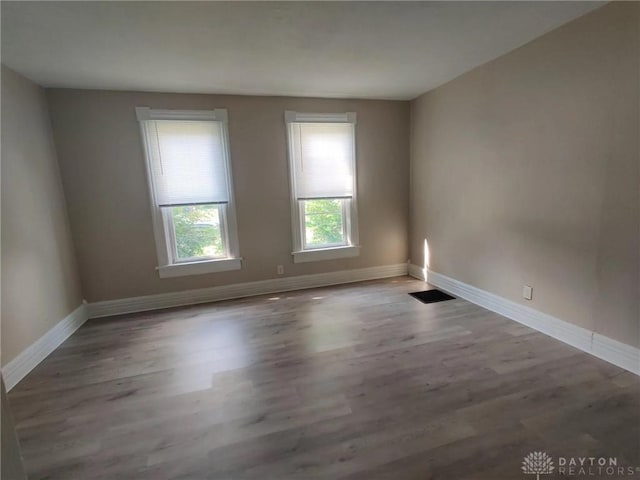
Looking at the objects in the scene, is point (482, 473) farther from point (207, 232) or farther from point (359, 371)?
point (207, 232)

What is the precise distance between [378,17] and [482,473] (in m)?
2.61

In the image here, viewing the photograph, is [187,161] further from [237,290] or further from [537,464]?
[537,464]

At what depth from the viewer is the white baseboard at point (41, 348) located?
223cm

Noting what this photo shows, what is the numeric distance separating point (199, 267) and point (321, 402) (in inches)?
93.6

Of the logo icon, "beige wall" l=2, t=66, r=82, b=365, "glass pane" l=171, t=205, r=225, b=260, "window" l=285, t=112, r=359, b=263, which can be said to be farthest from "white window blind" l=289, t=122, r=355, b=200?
the logo icon

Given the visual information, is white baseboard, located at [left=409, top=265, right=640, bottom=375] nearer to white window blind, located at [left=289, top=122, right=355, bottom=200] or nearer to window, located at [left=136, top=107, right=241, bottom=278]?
white window blind, located at [left=289, top=122, right=355, bottom=200]

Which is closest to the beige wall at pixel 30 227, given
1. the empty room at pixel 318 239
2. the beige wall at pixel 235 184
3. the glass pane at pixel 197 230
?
the empty room at pixel 318 239

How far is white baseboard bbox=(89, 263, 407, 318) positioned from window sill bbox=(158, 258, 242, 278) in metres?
0.22

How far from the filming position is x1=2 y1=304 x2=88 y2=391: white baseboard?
2.23m

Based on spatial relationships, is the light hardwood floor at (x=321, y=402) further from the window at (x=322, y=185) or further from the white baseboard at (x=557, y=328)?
the window at (x=322, y=185)

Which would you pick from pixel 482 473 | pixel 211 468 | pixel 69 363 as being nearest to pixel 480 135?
pixel 482 473

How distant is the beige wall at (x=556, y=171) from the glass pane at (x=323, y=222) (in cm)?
139

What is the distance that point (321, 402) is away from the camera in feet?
6.29

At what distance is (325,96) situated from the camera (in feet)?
12.3
